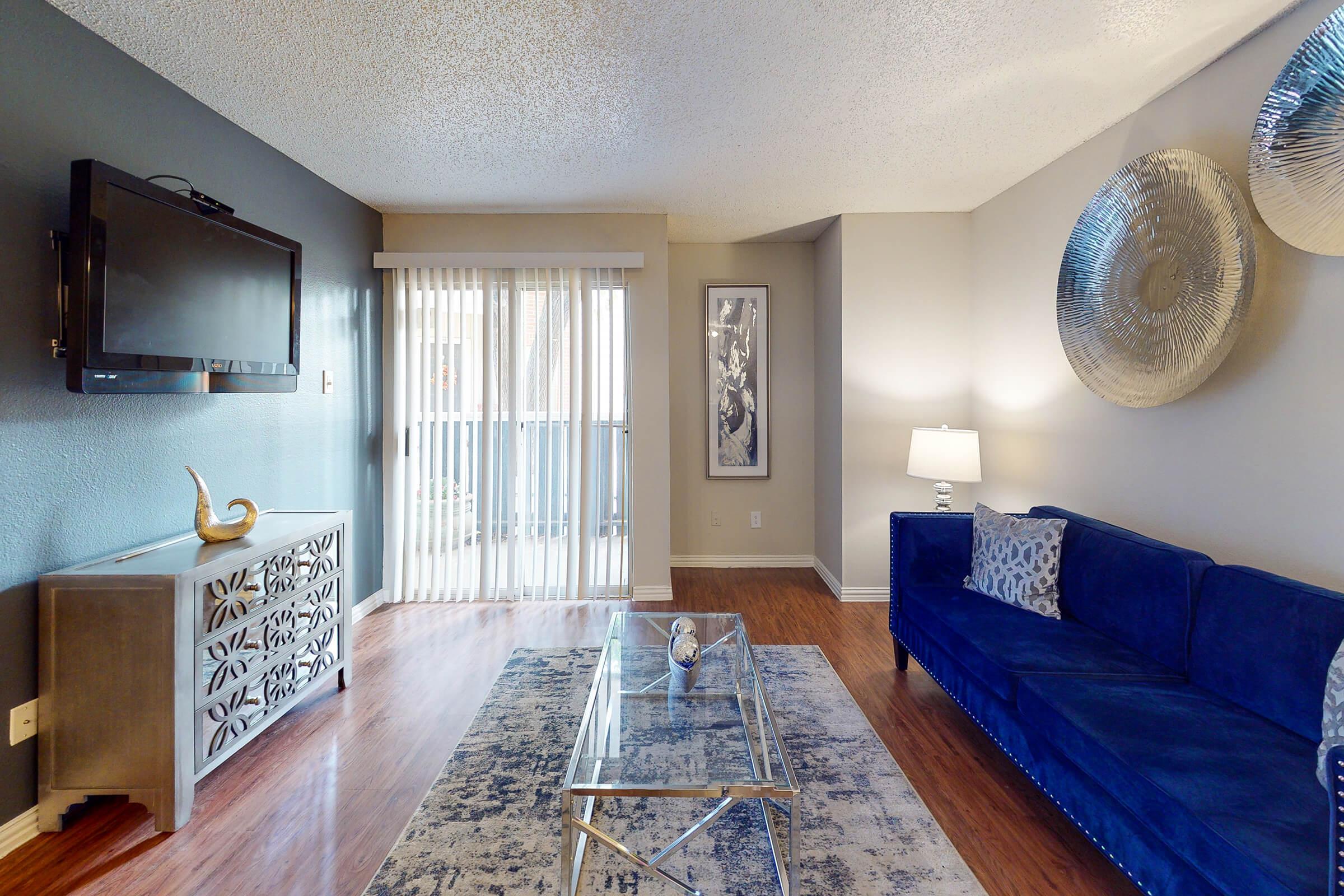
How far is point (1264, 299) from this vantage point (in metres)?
1.98

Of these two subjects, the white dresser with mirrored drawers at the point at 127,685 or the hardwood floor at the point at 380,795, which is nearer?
the hardwood floor at the point at 380,795

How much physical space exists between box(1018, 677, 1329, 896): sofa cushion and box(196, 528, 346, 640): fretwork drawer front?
2.57 metres

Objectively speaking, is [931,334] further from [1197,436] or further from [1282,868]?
[1282,868]

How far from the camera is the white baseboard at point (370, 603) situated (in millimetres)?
3639

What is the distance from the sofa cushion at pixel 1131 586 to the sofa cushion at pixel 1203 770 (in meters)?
0.20

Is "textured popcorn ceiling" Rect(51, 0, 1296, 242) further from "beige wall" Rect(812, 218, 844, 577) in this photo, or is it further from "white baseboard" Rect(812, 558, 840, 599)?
"white baseboard" Rect(812, 558, 840, 599)

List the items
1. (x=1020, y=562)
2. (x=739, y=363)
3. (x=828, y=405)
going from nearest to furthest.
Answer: (x=1020, y=562), (x=828, y=405), (x=739, y=363)

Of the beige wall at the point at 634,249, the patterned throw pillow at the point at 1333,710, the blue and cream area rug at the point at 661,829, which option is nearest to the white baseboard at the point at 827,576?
the beige wall at the point at 634,249

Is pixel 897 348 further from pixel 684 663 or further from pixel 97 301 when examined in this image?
pixel 97 301

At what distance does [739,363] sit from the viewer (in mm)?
4688

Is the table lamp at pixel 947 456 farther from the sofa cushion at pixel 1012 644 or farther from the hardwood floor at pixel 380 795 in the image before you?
the hardwood floor at pixel 380 795

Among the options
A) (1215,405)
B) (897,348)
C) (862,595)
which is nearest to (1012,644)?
(1215,405)

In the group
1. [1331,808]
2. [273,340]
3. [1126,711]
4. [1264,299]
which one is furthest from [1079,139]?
[273,340]

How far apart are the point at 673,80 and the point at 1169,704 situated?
259 cm
